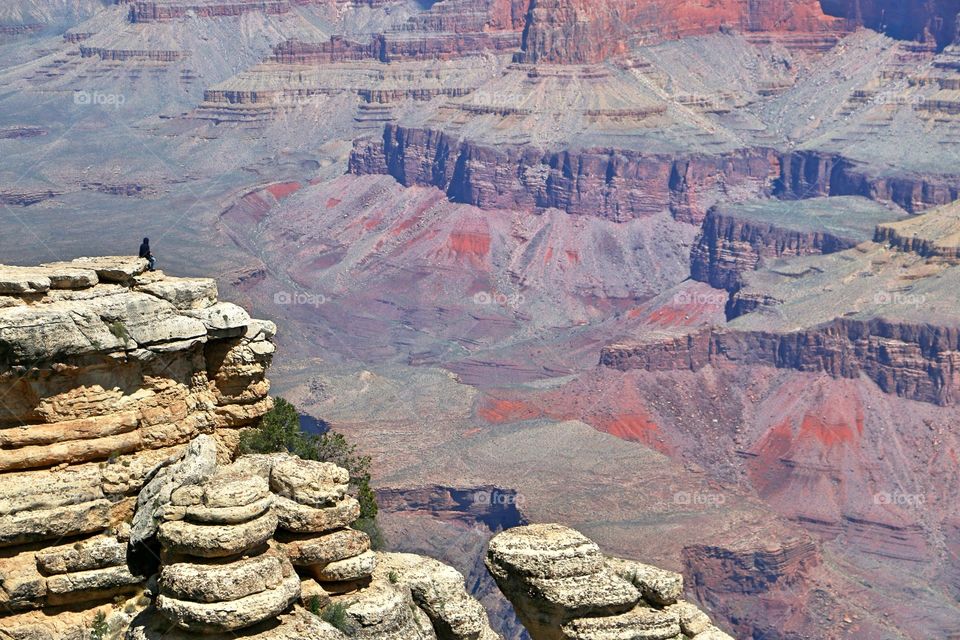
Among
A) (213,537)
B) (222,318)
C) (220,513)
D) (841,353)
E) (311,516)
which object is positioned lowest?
(841,353)

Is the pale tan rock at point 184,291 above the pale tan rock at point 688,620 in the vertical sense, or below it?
above

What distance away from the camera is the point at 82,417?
2342 centimetres

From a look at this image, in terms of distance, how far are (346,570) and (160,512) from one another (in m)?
2.51

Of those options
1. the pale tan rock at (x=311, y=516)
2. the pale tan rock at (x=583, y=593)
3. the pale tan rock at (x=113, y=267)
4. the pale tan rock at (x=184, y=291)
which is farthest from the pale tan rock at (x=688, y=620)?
the pale tan rock at (x=113, y=267)

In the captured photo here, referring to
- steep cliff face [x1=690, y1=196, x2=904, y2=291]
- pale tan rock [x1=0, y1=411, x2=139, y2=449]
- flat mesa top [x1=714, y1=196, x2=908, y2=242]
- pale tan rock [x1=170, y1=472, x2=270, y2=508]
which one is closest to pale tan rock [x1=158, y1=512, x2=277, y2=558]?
pale tan rock [x1=170, y1=472, x2=270, y2=508]

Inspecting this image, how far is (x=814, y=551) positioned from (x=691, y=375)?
37.3 m

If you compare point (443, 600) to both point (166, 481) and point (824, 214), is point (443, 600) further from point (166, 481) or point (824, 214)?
point (824, 214)

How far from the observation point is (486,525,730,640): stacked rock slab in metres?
23.4

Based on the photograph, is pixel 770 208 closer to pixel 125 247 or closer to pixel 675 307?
pixel 675 307

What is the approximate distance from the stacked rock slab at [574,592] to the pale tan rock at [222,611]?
14.1 feet

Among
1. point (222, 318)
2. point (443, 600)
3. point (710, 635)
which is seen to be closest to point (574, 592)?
point (443, 600)

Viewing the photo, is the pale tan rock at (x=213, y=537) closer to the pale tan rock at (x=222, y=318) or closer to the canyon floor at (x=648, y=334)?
the pale tan rock at (x=222, y=318)

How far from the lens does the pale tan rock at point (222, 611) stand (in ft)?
65.9

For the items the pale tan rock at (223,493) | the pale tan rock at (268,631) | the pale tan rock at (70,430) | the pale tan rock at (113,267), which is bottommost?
the pale tan rock at (268,631)
